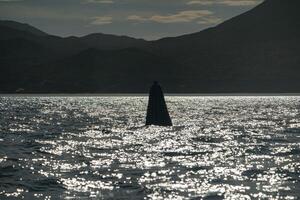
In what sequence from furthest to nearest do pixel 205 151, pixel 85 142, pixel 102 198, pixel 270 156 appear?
pixel 85 142 → pixel 205 151 → pixel 270 156 → pixel 102 198

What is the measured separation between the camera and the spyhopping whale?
68.6m

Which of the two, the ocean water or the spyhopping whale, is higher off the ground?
the spyhopping whale

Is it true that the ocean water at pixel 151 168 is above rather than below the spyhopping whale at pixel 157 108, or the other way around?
below

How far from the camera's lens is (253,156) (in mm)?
43500

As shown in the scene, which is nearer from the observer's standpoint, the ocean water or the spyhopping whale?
the ocean water

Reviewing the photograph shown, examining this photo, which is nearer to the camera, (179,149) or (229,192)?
(229,192)

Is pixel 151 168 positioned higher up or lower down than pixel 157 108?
lower down

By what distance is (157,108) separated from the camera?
232ft

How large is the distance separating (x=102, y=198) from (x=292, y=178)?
1103 cm

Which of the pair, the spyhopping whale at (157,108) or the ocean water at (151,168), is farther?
the spyhopping whale at (157,108)

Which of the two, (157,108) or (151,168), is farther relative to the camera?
(157,108)

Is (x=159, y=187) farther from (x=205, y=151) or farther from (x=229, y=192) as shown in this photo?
(x=205, y=151)

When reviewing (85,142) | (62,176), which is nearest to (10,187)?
(62,176)

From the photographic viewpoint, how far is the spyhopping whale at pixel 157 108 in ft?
225
